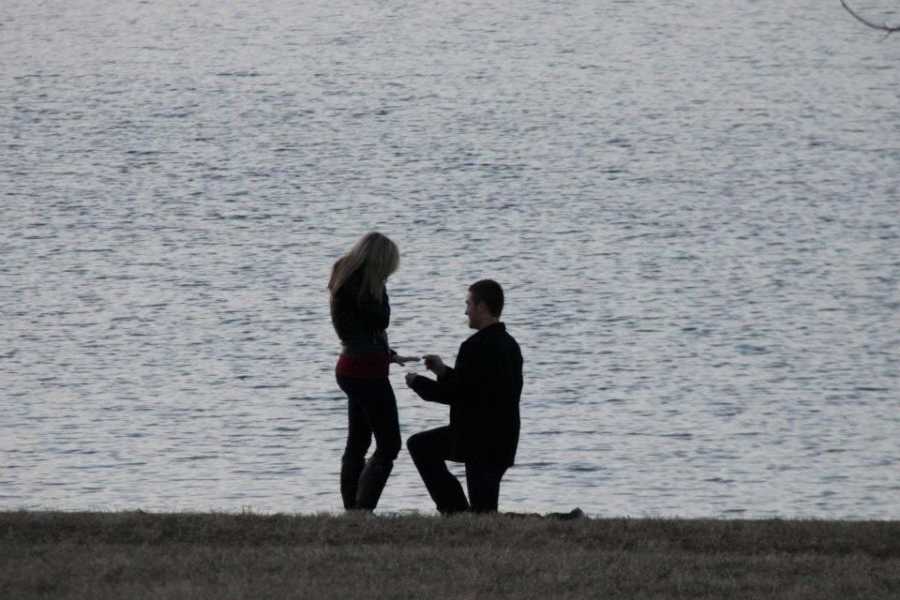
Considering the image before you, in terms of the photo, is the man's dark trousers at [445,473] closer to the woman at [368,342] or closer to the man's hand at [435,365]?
→ the woman at [368,342]

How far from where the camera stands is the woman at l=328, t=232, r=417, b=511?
9.36 meters

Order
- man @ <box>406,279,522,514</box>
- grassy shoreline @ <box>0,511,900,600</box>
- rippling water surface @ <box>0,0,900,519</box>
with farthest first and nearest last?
rippling water surface @ <box>0,0,900,519</box> < man @ <box>406,279,522,514</box> < grassy shoreline @ <box>0,511,900,600</box>

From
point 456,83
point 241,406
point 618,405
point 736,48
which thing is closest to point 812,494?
point 618,405

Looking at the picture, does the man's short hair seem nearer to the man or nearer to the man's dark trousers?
the man

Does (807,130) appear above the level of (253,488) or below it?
below

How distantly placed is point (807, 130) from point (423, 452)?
31.4m

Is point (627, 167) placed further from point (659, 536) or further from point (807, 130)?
point (659, 536)

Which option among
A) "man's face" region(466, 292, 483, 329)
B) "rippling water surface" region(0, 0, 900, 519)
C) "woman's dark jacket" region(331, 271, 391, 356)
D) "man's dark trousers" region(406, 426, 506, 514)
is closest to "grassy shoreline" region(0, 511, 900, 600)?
"man's dark trousers" region(406, 426, 506, 514)

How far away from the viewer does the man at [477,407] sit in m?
9.45

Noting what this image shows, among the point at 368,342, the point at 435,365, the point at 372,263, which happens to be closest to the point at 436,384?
the point at 435,365

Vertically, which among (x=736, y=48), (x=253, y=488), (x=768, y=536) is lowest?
(x=736, y=48)

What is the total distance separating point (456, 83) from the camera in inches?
1793

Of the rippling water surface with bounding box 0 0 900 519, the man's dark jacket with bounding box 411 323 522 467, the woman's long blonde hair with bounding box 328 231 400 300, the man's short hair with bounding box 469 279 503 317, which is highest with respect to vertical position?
the woman's long blonde hair with bounding box 328 231 400 300

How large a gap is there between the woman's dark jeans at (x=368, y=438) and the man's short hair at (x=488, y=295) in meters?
0.70
